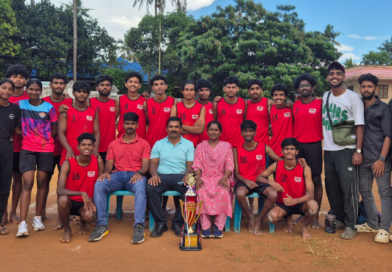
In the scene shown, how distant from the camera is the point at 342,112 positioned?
15.6 feet

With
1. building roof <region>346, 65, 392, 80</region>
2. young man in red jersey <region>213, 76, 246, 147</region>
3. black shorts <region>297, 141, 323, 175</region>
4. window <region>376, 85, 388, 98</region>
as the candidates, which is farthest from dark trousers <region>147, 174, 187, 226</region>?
window <region>376, 85, 388, 98</region>

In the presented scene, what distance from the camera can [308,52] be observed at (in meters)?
19.1

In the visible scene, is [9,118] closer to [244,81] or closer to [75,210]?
[75,210]

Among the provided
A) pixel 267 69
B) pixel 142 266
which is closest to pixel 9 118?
pixel 142 266

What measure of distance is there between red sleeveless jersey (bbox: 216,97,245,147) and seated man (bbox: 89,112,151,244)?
136 centimetres

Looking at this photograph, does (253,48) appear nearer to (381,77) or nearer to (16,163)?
(381,77)

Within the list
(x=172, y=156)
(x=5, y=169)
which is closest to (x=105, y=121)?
(x=172, y=156)

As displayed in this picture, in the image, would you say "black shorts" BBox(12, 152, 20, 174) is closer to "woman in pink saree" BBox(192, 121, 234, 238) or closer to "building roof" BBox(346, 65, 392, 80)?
"woman in pink saree" BBox(192, 121, 234, 238)

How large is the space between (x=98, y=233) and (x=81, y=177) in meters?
0.83

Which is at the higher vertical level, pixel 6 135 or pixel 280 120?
pixel 280 120

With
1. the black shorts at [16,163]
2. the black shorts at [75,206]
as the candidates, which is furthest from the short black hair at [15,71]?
the black shorts at [75,206]

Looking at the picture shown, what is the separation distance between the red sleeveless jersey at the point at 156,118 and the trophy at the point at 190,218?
1414 millimetres

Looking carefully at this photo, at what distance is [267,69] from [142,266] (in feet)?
53.4

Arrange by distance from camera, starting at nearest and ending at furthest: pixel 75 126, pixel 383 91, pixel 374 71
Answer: pixel 75 126 → pixel 374 71 → pixel 383 91
